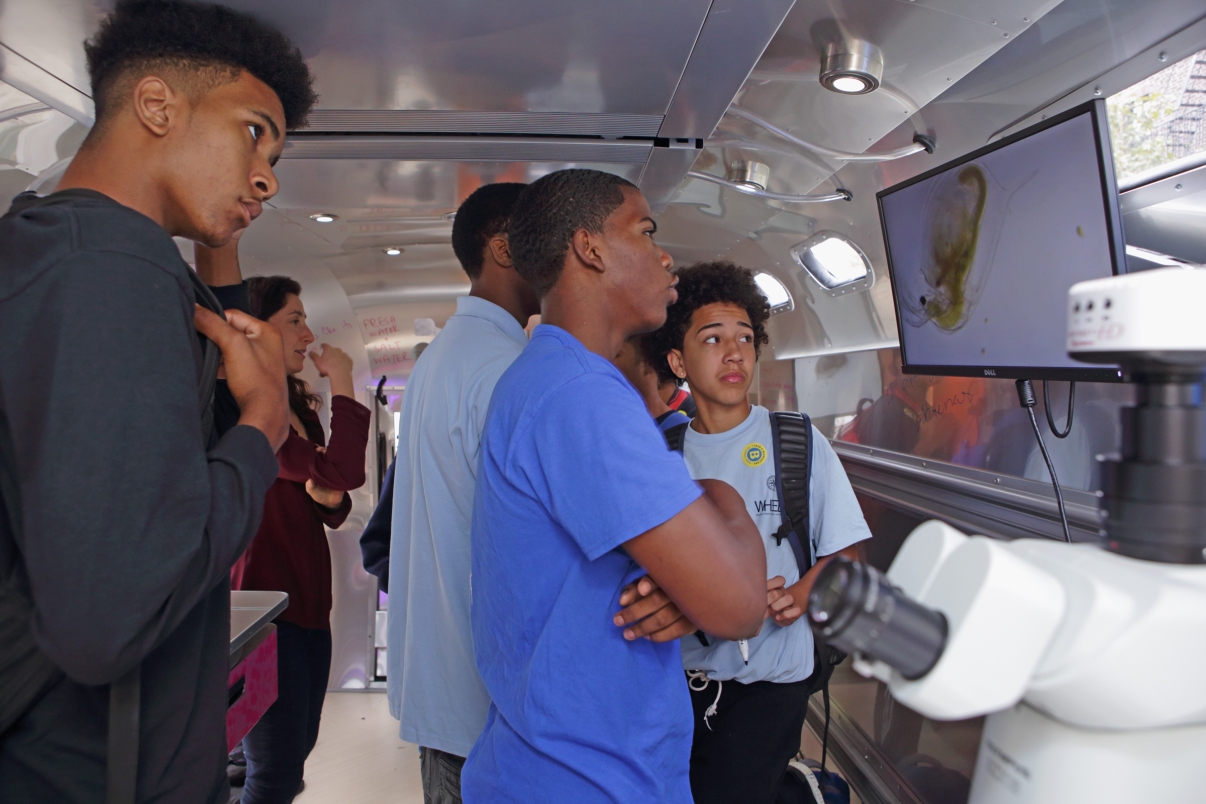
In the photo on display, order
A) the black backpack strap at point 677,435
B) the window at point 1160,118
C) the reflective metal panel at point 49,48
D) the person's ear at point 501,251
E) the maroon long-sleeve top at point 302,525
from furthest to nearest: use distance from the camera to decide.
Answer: the maroon long-sleeve top at point 302,525
the black backpack strap at point 677,435
the person's ear at point 501,251
the window at point 1160,118
the reflective metal panel at point 49,48

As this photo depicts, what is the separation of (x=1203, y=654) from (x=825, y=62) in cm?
211

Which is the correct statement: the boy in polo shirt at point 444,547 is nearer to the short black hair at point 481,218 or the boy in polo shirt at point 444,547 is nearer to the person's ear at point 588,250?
the short black hair at point 481,218

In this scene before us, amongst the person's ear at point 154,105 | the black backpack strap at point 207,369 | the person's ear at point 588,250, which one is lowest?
the black backpack strap at point 207,369

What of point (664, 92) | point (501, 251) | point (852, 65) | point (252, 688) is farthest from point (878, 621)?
point (252, 688)

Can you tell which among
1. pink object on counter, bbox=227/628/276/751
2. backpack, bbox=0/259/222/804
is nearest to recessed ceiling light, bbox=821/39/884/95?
backpack, bbox=0/259/222/804

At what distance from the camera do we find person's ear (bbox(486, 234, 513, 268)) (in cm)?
194

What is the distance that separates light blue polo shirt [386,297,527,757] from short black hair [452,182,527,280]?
314 mm

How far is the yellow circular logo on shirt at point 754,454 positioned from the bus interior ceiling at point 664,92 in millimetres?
825

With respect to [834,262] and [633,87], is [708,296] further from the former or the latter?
[834,262]

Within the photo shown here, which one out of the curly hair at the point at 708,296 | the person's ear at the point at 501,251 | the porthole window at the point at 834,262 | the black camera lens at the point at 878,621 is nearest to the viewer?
the black camera lens at the point at 878,621

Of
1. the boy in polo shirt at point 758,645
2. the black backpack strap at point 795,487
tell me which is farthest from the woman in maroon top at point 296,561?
the black backpack strap at point 795,487

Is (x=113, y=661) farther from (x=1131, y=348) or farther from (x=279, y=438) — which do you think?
(x=1131, y=348)

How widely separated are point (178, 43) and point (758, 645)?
187 centimetres

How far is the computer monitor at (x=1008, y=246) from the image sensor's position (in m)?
1.46
